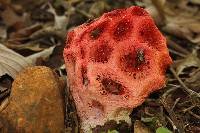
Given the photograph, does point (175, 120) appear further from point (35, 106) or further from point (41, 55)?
point (41, 55)

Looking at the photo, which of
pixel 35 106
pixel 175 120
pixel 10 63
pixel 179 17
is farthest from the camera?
pixel 179 17

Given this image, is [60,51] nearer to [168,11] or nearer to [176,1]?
[168,11]

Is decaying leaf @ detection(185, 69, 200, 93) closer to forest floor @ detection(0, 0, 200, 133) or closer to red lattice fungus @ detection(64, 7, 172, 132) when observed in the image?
forest floor @ detection(0, 0, 200, 133)

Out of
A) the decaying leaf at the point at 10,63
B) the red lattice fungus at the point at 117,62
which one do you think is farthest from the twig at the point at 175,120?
the decaying leaf at the point at 10,63

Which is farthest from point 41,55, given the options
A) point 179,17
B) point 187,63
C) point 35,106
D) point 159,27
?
point 179,17

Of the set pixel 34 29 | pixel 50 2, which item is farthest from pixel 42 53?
pixel 50 2

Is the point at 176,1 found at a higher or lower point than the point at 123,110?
higher
